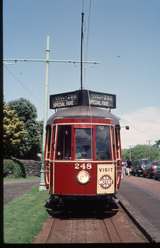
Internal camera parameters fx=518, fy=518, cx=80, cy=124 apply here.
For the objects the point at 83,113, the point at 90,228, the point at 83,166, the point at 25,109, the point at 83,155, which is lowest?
the point at 90,228

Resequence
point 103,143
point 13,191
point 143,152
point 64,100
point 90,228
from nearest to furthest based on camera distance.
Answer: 1. point 90,228
2. point 103,143
3. point 64,100
4. point 13,191
5. point 143,152

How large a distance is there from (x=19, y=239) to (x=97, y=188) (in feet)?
15.5

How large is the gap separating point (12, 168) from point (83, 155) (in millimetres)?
26135

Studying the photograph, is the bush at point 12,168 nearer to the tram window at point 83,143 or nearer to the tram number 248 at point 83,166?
the tram window at point 83,143

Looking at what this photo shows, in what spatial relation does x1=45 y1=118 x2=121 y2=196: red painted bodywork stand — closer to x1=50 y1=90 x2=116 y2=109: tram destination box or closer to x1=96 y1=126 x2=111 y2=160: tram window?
x1=96 y1=126 x2=111 y2=160: tram window

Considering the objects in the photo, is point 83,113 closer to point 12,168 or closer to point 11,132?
point 12,168

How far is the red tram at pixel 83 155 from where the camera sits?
13.9 metres

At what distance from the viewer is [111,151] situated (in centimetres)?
1433

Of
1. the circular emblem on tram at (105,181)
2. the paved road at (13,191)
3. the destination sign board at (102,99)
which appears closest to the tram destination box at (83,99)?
the destination sign board at (102,99)

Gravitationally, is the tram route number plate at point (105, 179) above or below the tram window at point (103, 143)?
below

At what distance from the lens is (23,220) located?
490 inches

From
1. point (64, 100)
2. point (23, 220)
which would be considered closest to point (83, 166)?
point (23, 220)

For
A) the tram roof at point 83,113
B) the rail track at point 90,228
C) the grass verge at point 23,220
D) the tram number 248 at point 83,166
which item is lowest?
the rail track at point 90,228

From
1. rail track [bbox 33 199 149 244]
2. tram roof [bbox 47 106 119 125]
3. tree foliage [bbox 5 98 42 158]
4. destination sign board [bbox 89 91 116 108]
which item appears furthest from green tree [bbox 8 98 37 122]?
tram roof [bbox 47 106 119 125]
